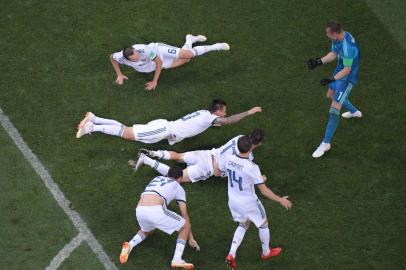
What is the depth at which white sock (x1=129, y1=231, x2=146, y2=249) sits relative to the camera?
10531 mm

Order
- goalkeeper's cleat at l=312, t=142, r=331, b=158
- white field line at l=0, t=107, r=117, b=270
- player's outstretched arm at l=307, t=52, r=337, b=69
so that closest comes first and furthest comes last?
white field line at l=0, t=107, r=117, b=270
player's outstretched arm at l=307, t=52, r=337, b=69
goalkeeper's cleat at l=312, t=142, r=331, b=158

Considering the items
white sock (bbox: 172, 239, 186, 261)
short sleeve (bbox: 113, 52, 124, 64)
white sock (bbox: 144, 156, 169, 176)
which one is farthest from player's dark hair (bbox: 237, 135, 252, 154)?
short sleeve (bbox: 113, 52, 124, 64)

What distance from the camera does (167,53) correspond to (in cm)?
1289

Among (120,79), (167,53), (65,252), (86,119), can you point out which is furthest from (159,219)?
(167,53)

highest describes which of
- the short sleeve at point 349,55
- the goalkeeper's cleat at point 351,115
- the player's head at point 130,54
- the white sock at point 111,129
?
the short sleeve at point 349,55

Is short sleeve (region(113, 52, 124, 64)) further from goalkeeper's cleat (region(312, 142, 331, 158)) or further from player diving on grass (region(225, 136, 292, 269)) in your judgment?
goalkeeper's cleat (region(312, 142, 331, 158))

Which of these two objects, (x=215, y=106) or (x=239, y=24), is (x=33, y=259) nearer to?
(x=215, y=106)

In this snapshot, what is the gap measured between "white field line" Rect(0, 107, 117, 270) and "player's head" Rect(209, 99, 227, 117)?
111 inches

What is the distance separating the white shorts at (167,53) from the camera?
12.9 metres

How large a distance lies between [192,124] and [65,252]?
9.82 ft

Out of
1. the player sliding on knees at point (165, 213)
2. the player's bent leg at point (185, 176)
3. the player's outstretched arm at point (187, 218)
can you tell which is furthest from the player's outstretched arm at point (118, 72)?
the player's outstretched arm at point (187, 218)

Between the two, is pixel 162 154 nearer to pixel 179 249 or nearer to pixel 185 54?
pixel 179 249

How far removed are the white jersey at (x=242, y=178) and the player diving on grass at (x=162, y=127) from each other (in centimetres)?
191

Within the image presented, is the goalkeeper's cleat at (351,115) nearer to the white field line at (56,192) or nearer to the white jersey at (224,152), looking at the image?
the white jersey at (224,152)
